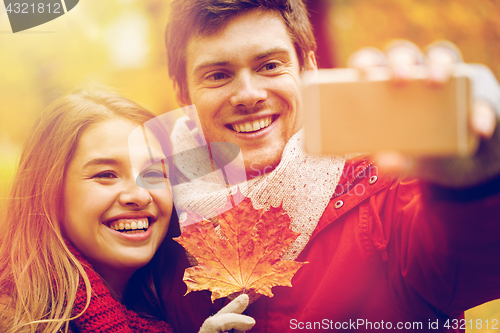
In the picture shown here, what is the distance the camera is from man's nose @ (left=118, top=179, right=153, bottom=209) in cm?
96

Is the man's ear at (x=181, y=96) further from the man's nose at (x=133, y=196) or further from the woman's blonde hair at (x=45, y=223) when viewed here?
the man's nose at (x=133, y=196)

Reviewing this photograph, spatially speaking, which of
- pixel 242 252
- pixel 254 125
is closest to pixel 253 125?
pixel 254 125

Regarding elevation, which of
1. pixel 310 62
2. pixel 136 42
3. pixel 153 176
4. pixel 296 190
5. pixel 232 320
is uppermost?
pixel 136 42

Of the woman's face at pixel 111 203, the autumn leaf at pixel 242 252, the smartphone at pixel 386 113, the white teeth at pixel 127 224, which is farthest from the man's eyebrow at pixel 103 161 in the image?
the smartphone at pixel 386 113

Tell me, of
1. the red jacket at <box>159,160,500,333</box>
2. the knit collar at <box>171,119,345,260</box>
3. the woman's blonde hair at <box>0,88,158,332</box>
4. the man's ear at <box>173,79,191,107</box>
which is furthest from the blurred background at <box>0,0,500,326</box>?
the red jacket at <box>159,160,500,333</box>

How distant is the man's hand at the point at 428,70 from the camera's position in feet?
1.69

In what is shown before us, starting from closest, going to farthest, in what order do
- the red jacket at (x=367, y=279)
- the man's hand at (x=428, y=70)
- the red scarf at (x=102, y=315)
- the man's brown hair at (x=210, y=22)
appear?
the man's hand at (x=428, y=70) < the red jacket at (x=367, y=279) < the red scarf at (x=102, y=315) < the man's brown hair at (x=210, y=22)

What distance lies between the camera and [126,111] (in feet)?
3.49

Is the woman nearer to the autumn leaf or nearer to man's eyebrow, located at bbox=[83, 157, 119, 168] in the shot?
man's eyebrow, located at bbox=[83, 157, 119, 168]

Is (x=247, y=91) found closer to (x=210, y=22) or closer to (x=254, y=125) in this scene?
(x=254, y=125)

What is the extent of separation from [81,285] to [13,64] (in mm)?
1488

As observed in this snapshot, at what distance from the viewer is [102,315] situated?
2.96 feet

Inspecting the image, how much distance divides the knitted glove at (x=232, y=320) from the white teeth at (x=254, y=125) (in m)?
0.44

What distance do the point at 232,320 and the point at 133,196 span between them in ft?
1.26
